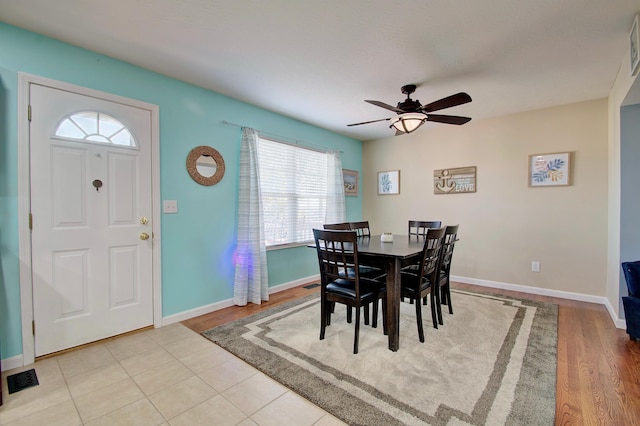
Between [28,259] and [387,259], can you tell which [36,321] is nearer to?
[28,259]

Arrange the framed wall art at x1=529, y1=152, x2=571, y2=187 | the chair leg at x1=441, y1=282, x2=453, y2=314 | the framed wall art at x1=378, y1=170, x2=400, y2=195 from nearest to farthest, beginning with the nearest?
the chair leg at x1=441, y1=282, x2=453, y2=314 → the framed wall art at x1=529, y1=152, x2=571, y2=187 → the framed wall art at x1=378, y1=170, x2=400, y2=195

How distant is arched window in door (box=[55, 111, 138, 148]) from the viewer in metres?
2.27

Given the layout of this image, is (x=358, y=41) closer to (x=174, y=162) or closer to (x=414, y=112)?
(x=414, y=112)

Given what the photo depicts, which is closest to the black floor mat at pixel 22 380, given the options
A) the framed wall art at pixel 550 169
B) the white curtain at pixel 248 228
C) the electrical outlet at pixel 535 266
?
the white curtain at pixel 248 228

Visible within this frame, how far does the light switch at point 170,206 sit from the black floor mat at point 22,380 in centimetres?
146

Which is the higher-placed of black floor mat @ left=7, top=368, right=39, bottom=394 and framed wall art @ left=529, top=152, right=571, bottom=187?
framed wall art @ left=529, top=152, right=571, bottom=187

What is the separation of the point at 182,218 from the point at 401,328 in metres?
2.36

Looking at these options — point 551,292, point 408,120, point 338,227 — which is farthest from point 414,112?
point 551,292

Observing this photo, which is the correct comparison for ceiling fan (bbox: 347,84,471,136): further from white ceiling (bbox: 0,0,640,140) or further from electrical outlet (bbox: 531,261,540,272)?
electrical outlet (bbox: 531,261,540,272)

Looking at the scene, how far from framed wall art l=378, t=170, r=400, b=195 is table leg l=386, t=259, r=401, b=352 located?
2.94m

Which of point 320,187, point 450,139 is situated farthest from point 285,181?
point 450,139

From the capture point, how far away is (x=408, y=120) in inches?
103

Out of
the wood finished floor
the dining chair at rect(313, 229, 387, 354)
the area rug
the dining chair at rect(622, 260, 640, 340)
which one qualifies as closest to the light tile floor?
the area rug

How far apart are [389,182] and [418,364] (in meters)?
3.46
